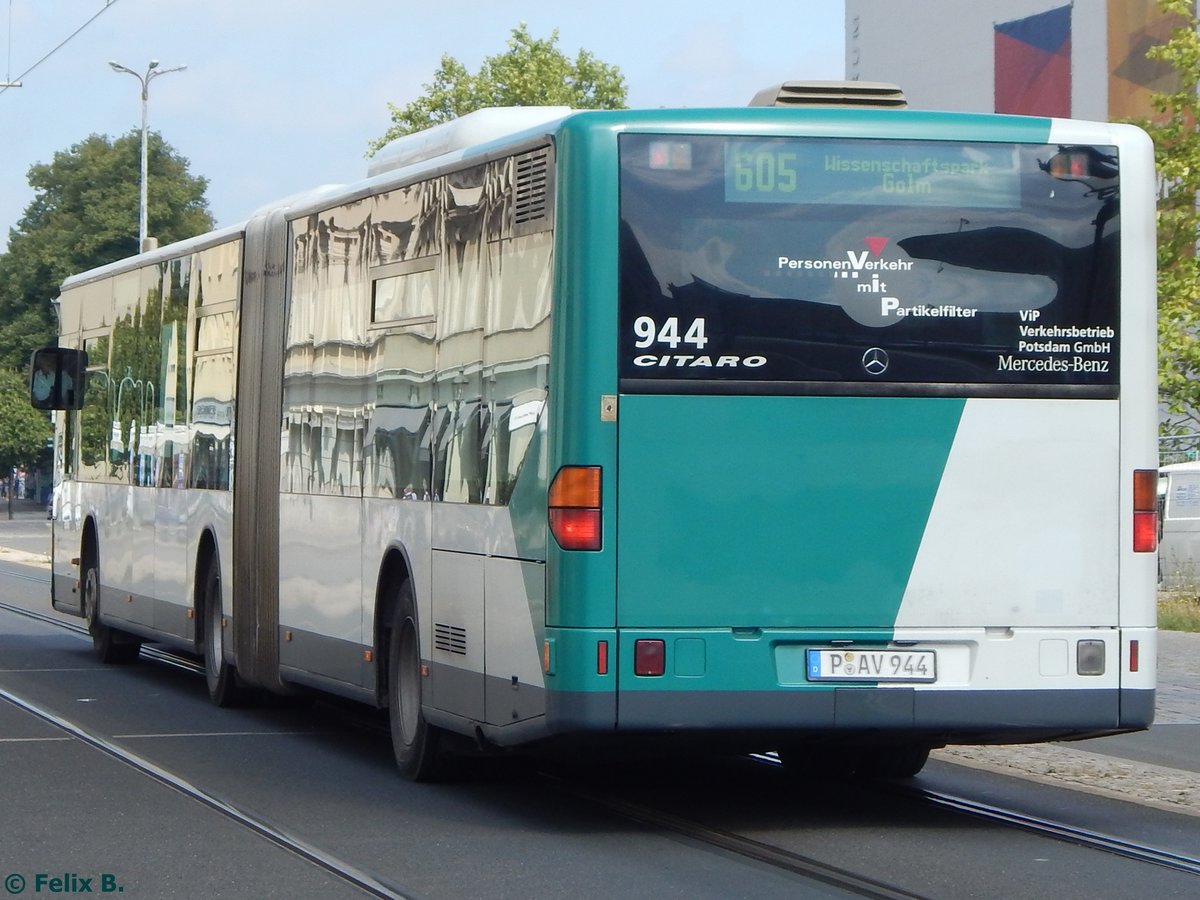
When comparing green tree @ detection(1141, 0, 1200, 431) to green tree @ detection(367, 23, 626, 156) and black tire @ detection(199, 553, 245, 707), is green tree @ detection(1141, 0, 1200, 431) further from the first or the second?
green tree @ detection(367, 23, 626, 156)

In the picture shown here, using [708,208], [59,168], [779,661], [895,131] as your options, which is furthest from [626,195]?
[59,168]

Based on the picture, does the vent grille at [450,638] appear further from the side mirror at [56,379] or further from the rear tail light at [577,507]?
the side mirror at [56,379]

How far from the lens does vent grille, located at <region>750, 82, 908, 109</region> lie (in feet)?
32.1

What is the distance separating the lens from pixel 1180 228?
99.9 feet

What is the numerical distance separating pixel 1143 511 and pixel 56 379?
438 inches

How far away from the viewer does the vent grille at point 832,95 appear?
9781 millimetres

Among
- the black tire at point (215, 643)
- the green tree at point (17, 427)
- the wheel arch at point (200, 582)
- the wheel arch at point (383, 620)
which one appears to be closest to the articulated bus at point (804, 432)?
the wheel arch at point (383, 620)

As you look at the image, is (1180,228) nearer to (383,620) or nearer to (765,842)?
(383,620)

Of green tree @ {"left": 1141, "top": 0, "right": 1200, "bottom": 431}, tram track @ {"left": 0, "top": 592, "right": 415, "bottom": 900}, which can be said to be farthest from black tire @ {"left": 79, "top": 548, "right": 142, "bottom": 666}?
green tree @ {"left": 1141, "top": 0, "right": 1200, "bottom": 431}

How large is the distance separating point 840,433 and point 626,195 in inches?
51.1

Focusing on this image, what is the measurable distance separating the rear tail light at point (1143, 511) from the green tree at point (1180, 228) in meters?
19.9

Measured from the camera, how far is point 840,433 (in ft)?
30.0

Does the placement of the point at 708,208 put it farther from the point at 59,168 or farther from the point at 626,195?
the point at 59,168

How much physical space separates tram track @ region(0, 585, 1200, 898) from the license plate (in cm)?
73
